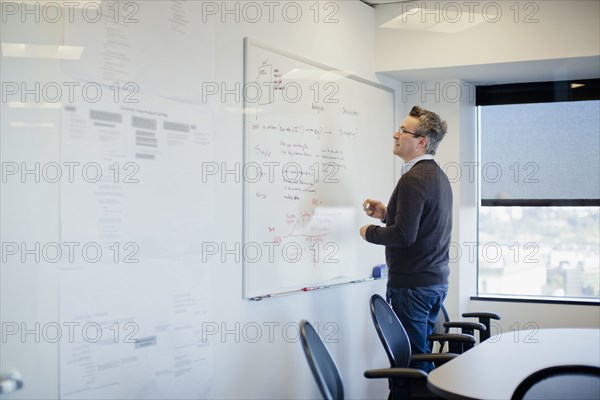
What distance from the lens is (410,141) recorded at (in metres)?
3.86

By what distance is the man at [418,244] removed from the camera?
3.56 meters

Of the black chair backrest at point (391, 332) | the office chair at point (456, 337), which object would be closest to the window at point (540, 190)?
the office chair at point (456, 337)

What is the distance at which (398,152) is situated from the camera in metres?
3.92

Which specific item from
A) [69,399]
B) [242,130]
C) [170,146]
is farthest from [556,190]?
[69,399]

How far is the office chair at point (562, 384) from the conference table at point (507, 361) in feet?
0.91

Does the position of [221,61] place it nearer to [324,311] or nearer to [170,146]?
[170,146]

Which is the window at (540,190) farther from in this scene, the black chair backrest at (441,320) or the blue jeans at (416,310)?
the blue jeans at (416,310)

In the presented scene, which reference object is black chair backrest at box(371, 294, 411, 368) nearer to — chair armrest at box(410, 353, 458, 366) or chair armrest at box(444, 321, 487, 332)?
chair armrest at box(410, 353, 458, 366)

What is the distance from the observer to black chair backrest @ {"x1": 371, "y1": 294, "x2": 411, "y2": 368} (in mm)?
3203

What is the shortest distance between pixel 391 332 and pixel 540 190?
2.10 metres

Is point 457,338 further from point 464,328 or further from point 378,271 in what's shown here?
point 378,271

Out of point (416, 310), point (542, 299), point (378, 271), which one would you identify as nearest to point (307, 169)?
point (416, 310)

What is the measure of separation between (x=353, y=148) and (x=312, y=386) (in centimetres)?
144

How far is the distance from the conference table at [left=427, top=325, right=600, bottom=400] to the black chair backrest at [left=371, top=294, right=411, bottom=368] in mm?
424
